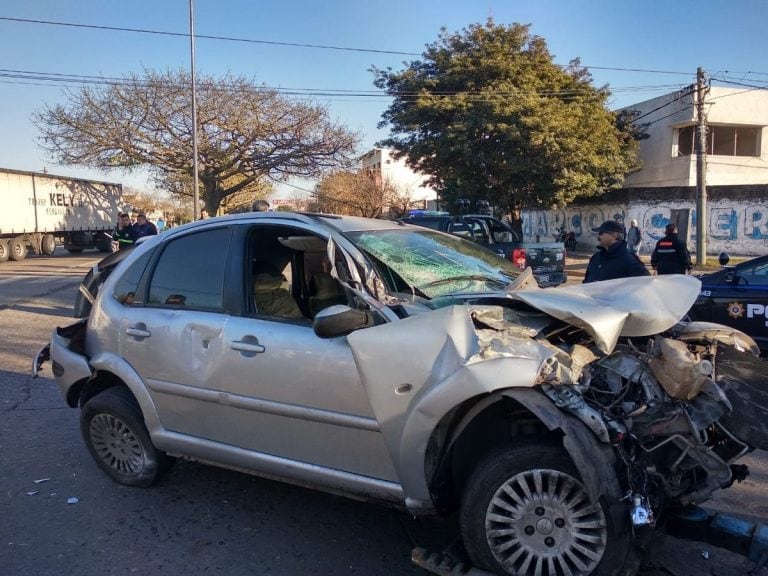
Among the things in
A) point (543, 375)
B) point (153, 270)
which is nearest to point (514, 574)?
point (543, 375)

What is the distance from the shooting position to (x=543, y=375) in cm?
255

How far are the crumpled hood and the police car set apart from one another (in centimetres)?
434

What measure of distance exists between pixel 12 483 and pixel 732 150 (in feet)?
111

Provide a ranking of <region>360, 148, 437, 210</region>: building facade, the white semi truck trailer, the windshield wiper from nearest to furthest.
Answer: the windshield wiper
the white semi truck trailer
<region>360, 148, 437, 210</region>: building facade

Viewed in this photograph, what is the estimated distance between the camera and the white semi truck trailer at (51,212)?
84.0ft

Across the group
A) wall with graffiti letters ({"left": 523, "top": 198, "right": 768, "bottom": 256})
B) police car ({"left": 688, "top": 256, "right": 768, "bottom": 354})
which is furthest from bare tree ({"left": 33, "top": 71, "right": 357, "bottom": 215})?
police car ({"left": 688, "top": 256, "right": 768, "bottom": 354})

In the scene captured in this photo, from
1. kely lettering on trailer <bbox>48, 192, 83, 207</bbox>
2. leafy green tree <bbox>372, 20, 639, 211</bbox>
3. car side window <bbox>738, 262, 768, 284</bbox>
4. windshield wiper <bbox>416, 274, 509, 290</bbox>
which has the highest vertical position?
leafy green tree <bbox>372, 20, 639, 211</bbox>

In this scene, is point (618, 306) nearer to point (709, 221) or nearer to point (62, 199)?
point (709, 221)

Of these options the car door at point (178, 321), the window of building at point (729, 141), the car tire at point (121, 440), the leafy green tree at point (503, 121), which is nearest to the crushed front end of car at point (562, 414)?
the car door at point (178, 321)

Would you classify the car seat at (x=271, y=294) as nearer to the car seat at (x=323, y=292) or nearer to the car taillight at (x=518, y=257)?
the car seat at (x=323, y=292)

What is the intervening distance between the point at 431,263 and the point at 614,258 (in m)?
2.89

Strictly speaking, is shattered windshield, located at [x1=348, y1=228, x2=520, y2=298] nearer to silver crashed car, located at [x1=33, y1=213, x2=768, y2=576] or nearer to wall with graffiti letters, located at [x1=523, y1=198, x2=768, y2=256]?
silver crashed car, located at [x1=33, y1=213, x2=768, y2=576]

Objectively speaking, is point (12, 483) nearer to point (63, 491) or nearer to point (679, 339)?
point (63, 491)

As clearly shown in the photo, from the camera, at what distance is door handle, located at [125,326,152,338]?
3.69m
